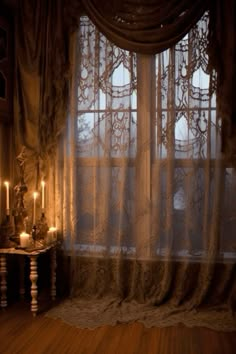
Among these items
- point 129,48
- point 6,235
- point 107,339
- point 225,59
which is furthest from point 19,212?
point 225,59

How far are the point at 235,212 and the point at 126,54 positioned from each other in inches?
57.1

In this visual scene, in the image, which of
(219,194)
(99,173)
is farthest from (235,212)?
(99,173)

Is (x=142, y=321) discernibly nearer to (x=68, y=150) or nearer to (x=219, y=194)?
(x=219, y=194)

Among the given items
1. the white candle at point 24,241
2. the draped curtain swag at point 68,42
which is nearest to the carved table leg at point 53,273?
the white candle at point 24,241

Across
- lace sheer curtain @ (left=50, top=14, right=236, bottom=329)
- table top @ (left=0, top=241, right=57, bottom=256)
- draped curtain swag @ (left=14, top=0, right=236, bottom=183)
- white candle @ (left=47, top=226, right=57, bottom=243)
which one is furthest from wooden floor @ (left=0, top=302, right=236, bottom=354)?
A: draped curtain swag @ (left=14, top=0, right=236, bottom=183)

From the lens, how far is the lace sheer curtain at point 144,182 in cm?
282

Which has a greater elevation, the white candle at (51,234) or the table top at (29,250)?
the white candle at (51,234)

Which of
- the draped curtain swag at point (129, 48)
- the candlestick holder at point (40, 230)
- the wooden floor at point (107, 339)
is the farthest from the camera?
the candlestick holder at point (40, 230)

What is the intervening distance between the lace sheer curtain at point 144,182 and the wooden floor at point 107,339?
22 centimetres

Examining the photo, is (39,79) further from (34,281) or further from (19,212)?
(34,281)

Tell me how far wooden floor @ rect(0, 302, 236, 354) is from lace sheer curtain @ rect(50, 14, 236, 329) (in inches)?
8.8

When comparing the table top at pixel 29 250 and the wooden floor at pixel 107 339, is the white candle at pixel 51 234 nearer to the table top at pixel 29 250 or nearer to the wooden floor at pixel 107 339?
the table top at pixel 29 250

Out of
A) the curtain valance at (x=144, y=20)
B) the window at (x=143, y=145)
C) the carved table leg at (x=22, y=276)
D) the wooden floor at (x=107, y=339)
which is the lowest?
the wooden floor at (x=107, y=339)

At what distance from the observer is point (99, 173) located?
9.85ft
